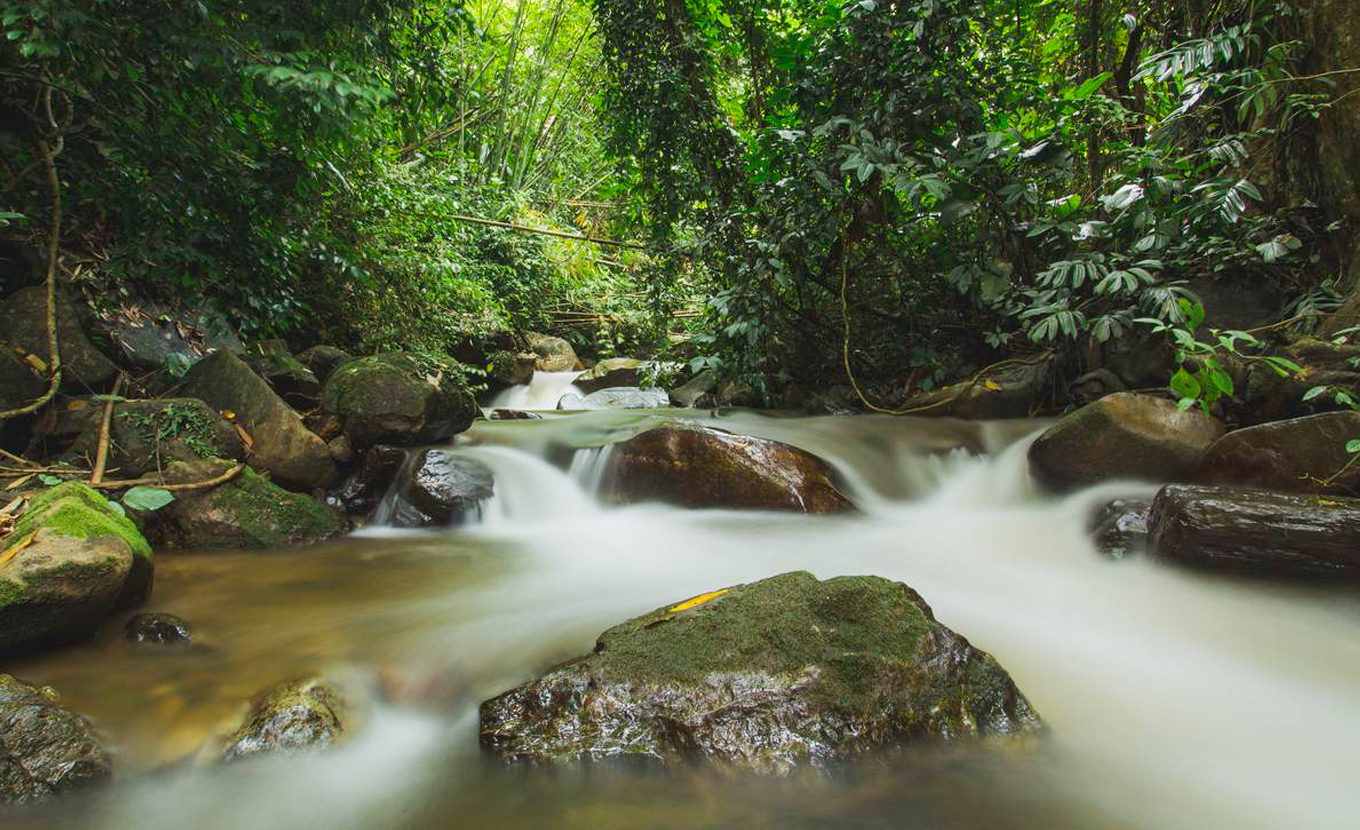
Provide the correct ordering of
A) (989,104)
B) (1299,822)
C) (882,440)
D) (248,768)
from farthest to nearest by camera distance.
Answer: (882,440) → (989,104) → (248,768) → (1299,822)

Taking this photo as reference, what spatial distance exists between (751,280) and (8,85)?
461 centimetres

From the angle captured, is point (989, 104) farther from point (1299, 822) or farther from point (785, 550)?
point (1299, 822)

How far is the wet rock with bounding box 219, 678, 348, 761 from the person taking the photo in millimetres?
1789

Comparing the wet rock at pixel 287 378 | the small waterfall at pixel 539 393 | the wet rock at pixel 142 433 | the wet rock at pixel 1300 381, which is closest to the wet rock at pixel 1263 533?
the wet rock at pixel 1300 381

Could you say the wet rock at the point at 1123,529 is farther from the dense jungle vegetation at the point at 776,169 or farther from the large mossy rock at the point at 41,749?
the large mossy rock at the point at 41,749

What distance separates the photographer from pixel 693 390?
8.52 metres

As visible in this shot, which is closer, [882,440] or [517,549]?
[517,549]

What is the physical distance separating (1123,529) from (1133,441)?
765 millimetres

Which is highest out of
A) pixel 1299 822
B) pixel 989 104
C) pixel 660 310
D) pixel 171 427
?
pixel 989 104

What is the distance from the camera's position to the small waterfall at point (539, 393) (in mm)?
10109

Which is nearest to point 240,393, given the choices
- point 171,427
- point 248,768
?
point 171,427

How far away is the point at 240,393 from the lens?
4184 mm

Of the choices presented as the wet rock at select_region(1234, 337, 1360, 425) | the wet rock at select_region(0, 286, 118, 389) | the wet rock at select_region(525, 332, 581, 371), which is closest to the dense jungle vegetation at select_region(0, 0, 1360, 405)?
the wet rock at select_region(0, 286, 118, 389)

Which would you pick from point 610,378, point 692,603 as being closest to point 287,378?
point 692,603
